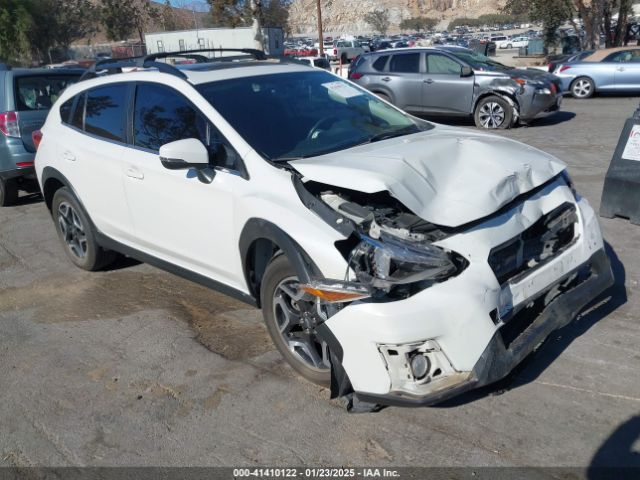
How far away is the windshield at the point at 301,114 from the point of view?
4.09 metres

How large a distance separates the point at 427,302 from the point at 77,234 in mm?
4036

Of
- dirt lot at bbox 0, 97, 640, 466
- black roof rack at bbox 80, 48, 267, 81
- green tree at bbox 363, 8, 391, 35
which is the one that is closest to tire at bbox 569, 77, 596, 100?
dirt lot at bbox 0, 97, 640, 466

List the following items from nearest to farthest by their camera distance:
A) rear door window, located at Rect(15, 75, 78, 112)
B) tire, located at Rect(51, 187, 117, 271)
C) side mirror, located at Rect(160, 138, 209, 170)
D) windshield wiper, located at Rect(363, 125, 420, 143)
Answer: side mirror, located at Rect(160, 138, 209, 170), windshield wiper, located at Rect(363, 125, 420, 143), tire, located at Rect(51, 187, 117, 271), rear door window, located at Rect(15, 75, 78, 112)

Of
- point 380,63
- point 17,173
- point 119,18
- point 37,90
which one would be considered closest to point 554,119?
point 380,63

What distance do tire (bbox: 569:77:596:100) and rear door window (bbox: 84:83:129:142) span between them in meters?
15.6

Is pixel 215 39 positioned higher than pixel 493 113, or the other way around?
pixel 215 39

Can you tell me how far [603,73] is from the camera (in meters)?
17.2

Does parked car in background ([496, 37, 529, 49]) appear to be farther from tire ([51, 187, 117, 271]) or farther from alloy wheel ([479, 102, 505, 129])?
tire ([51, 187, 117, 271])

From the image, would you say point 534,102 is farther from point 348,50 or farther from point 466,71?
point 348,50

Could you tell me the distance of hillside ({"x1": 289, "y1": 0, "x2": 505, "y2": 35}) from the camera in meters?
137

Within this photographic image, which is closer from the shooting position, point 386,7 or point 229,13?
point 229,13

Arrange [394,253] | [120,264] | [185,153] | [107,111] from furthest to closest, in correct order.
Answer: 1. [120,264]
2. [107,111]
3. [185,153]
4. [394,253]

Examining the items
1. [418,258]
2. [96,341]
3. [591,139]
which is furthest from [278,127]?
[591,139]

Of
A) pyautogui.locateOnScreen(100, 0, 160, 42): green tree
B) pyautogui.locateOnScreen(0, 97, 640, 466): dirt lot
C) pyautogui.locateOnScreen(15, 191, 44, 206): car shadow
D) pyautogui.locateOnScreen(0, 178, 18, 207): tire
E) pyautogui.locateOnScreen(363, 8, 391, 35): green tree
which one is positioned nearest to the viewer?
pyautogui.locateOnScreen(0, 97, 640, 466): dirt lot
